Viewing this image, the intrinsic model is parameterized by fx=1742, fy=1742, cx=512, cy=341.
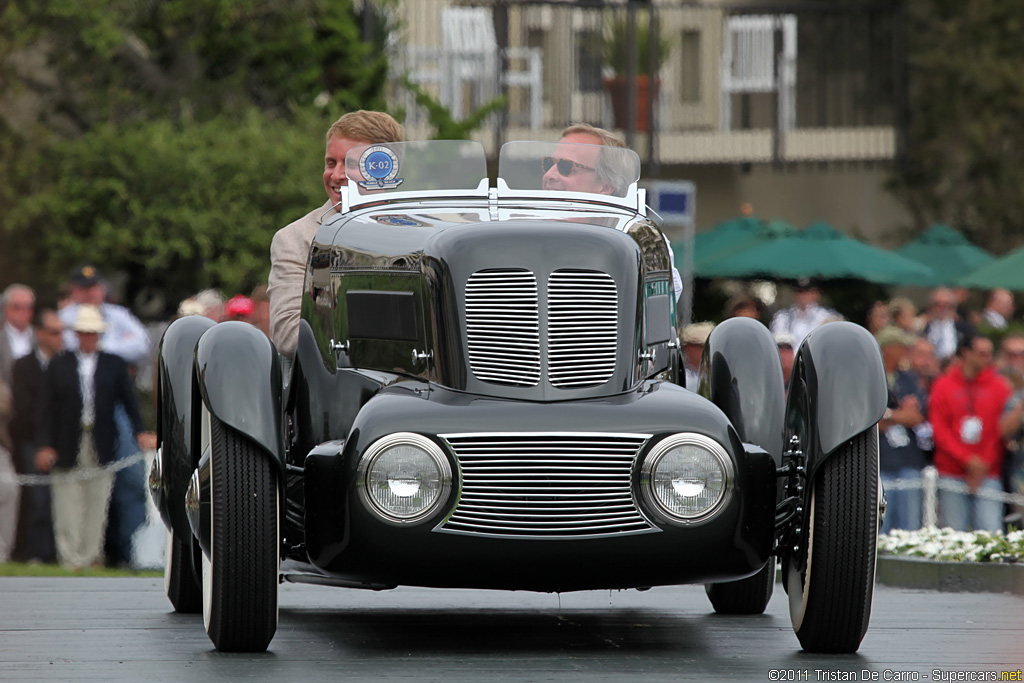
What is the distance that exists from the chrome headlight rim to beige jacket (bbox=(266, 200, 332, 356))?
203 cm

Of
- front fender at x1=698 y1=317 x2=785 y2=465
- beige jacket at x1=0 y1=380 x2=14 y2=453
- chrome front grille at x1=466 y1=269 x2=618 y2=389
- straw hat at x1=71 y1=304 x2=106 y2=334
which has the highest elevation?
chrome front grille at x1=466 y1=269 x2=618 y2=389

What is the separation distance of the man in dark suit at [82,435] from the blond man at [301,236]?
219 inches

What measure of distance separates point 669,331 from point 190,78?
1472 centimetres

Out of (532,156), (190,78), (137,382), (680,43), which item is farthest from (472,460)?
(680,43)

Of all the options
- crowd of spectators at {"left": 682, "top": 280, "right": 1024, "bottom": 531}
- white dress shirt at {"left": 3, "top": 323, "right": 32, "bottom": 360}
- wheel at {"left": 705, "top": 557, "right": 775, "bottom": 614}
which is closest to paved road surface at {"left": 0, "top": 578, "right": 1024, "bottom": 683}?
wheel at {"left": 705, "top": 557, "right": 775, "bottom": 614}

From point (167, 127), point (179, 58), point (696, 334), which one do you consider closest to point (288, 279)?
point (696, 334)

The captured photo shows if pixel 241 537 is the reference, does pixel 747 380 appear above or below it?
above

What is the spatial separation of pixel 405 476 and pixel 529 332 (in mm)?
680

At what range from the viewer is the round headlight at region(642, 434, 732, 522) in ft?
18.4

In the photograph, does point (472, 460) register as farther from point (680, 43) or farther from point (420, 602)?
point (680, 43)

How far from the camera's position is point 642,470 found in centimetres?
559

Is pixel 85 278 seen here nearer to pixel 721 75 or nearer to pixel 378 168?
pixel 378 168

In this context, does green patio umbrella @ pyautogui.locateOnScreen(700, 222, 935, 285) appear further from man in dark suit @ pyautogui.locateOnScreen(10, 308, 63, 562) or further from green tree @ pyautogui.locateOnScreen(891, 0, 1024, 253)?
man in dark suit @ pyautogui.locateOnScreen(10, 308, 63, 562)

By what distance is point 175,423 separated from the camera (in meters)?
6.80
